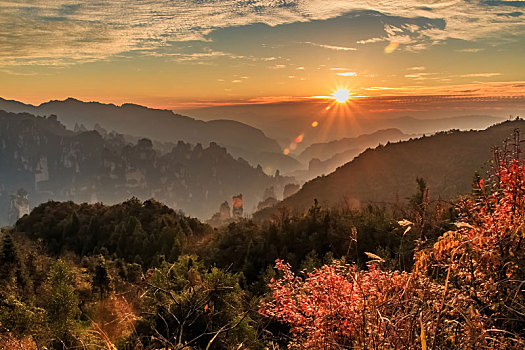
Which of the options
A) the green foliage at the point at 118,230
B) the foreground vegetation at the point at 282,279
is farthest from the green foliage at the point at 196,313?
the green foliage at the point at 118,230

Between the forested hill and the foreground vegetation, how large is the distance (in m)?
53.9

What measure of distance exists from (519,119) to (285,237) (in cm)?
10579

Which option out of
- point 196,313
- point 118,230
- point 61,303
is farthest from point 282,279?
point 118,230

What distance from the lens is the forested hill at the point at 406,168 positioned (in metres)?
102

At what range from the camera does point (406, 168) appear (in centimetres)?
11738

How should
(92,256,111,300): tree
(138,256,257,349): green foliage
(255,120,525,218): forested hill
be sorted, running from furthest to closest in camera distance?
(255,120,525,218): forested hill
(92,256,111,300): tree
(138,256,257,349): green foliage

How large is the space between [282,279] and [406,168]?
10809 centimetres

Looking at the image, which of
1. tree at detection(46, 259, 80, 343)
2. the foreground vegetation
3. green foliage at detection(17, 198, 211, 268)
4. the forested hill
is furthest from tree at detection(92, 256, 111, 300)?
the forested hill

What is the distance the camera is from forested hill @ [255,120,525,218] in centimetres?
10188

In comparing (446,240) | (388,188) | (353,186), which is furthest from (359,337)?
(353,186)

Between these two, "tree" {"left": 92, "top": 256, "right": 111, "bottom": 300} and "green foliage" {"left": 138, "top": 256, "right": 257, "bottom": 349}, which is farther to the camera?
"tree" {"left": 92, "top": 256, "right": 111, "bottom": 300}

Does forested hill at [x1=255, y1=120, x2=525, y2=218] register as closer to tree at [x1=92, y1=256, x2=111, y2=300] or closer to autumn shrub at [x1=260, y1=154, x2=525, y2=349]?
tree at [x1=92, y1=256, x2=111, y2=300]

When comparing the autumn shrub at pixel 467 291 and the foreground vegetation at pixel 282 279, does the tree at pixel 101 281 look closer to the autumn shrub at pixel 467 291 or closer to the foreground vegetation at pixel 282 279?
the foreground vegetation at pixel 282 279

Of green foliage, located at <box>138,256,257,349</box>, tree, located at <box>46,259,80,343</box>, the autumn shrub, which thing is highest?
the autumn shrub
